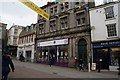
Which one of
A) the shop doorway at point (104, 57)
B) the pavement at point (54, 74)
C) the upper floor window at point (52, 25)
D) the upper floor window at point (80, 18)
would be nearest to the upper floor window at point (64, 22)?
the upper floor window at point (52, 25)

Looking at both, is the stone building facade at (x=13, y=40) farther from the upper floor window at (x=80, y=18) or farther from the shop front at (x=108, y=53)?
the shop front at (x=108, y=53)

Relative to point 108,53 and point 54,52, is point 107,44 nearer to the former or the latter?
point 108,53

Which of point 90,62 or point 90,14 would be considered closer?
point 90,62

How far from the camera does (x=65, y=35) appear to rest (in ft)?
67.4

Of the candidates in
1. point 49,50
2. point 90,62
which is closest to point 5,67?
point 90,62

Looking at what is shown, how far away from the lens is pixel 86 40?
58.2 feet

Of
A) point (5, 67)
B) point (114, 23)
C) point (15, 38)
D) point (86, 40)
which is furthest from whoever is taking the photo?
point (15, 38)

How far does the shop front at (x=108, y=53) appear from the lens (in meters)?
15.3

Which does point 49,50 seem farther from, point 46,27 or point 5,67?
point 5,67

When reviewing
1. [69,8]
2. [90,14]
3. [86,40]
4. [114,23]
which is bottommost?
[86,40]

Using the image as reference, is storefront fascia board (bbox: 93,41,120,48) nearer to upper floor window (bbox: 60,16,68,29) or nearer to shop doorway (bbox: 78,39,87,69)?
shop doorway (bbox: 78,39,87,69)

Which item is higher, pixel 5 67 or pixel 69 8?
pixel 69 8

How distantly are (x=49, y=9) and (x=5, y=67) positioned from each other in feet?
67.5

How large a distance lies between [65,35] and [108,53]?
7557mm
